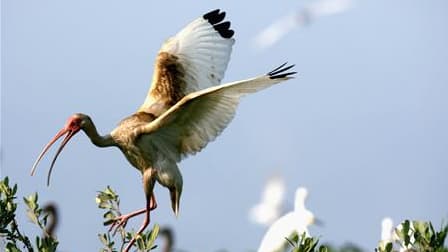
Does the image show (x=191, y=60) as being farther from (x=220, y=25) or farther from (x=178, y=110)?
(x=178, y=110)

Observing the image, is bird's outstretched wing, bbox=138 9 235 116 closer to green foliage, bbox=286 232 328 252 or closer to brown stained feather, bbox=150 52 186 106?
brown stained feather, bbox=150 52 186 106

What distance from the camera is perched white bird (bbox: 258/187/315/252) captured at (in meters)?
11.0

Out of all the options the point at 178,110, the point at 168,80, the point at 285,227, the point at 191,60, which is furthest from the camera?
the point at 285,227

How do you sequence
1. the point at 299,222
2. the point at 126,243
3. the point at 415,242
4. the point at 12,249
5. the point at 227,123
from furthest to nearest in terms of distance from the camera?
the point at 299,222 → the point at 227,123 → the point at 126,243 → the point at 12,249 → the point at 415,242

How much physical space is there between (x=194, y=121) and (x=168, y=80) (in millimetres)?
862

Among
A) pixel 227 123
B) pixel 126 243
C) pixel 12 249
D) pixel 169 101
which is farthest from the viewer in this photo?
pixel 169 101

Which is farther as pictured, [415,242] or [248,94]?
[248,94]

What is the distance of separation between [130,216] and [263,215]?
4.31 metres

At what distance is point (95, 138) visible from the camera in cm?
836

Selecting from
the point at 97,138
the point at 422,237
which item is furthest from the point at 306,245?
the point at 97,138

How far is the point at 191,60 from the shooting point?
9156mm

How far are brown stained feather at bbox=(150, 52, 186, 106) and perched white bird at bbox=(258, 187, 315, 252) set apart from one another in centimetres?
219

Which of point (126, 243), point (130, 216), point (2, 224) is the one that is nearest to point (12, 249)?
point (2, 224)

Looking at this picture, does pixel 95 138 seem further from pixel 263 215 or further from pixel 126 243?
pixel 263 215
